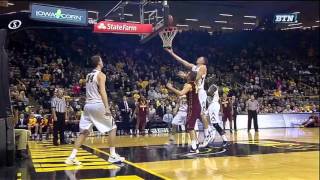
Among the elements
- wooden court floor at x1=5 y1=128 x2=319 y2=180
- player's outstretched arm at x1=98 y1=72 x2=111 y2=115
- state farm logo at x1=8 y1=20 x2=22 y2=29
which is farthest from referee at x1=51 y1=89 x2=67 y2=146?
player's outstretched arm at x1=98 y1=72 x2=111 y2=115

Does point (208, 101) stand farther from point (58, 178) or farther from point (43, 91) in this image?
point (43, 91)

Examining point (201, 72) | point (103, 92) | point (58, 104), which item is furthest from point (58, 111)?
point (103, 92)

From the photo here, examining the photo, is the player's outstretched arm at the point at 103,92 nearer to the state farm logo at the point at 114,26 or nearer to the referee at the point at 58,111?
the referee at the point at 58,111

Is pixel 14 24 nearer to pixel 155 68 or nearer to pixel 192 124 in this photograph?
pixel 192 124

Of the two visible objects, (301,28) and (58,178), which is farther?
(301,28)

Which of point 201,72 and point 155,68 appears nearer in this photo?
point 201,72

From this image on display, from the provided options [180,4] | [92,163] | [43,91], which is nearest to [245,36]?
[180,4]

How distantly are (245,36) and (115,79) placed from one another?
16559 millimetres

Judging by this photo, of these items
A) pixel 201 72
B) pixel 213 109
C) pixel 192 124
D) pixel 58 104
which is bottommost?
pixel 192 124

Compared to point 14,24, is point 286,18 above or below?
above

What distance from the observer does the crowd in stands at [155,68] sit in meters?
19.4

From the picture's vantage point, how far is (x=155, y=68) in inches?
1035

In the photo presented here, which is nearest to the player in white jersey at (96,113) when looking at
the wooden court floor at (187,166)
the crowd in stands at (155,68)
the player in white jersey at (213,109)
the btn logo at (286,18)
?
the wooden court floor at (187,166)

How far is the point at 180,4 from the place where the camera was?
28.8m
